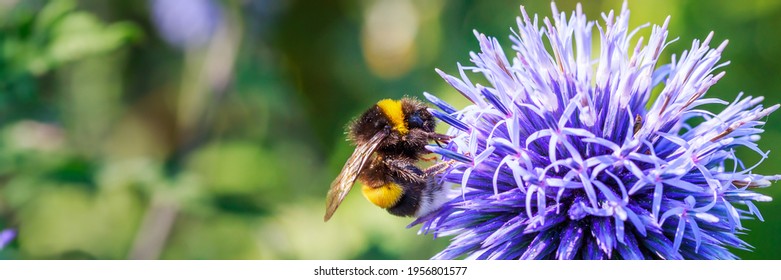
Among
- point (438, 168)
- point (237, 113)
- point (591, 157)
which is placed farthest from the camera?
point (237, 113)

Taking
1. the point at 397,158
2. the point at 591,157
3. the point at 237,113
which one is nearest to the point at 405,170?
the point at 397,158

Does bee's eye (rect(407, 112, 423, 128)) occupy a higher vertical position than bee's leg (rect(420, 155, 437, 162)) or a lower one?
higher

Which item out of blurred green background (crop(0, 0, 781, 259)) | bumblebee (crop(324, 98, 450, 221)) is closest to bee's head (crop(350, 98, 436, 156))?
bumblebee (crop(324, 98, 450, 221))

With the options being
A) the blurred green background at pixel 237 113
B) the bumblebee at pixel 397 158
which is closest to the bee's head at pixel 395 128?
the bumblebee at pixel 397 158

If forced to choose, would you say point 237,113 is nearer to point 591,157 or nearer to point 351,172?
point 351,172

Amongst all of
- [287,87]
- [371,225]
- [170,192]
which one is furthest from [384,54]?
[170,192]

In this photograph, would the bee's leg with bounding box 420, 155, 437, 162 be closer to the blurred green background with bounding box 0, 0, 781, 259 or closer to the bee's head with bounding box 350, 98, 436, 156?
the bee's head with bounding box 350, 98, 436, 156
